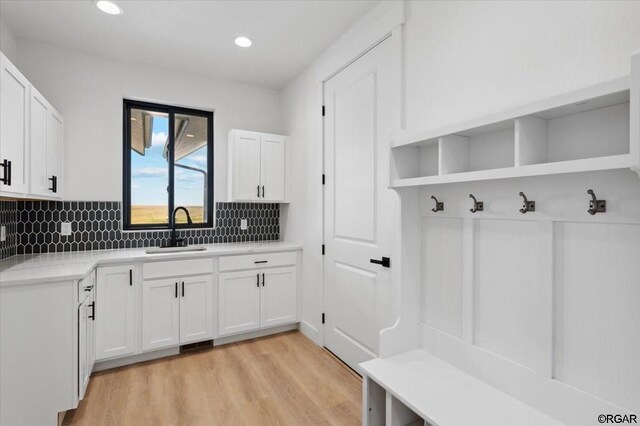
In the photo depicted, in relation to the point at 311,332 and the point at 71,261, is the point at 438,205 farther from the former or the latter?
the point at 71,261

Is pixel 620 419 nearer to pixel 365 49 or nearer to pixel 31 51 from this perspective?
pixel 365 49

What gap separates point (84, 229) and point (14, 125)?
1350mm

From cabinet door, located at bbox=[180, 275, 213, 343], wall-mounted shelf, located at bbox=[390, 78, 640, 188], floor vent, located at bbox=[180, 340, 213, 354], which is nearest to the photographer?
wall-mounted shelf, located at bbox=[390, 78, 640, 188]

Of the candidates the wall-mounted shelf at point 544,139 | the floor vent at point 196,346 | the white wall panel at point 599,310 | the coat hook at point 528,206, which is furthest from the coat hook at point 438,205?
the floor vent at point 196,346

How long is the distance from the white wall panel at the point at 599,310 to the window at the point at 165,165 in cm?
326

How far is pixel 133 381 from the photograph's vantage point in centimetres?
244

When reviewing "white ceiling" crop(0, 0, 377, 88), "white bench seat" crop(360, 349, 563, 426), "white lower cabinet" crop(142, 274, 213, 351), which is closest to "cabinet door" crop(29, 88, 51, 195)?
"white ceiling" crop(0, 0, 377, 88)

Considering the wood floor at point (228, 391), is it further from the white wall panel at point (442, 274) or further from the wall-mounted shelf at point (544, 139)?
the wall-mounted shelf at point (544, 139)

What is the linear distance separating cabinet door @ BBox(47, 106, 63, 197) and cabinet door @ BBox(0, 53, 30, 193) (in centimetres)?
48

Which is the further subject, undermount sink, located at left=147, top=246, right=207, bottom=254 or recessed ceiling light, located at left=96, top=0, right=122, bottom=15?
undermount sink, located at left=147, top=246, right=207, bottom=254

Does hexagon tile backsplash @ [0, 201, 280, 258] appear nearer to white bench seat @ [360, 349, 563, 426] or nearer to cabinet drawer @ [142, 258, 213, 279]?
cabinet drawer @ [142, 258, 213, 279]

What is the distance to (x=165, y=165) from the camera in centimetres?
345

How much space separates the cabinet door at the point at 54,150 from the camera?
8.25ft

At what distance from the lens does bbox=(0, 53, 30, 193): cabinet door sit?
176cm
